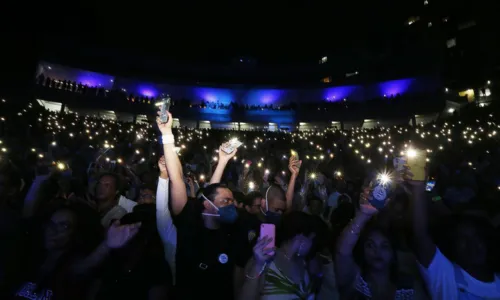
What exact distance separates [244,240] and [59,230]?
60.9 inches

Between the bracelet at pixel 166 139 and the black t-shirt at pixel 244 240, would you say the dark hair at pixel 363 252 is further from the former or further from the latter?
the bracelet at pixel 166 139

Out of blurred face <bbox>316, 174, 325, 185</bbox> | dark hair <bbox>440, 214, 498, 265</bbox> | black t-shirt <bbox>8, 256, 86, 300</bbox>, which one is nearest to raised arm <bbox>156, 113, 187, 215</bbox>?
black t-shirt <bbox>8, 256, 86, 300</bbox>

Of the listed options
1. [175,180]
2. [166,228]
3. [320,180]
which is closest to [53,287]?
[166,228]

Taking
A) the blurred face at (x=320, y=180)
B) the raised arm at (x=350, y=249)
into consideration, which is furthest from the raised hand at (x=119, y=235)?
the blurred face at (x=320, y=180)

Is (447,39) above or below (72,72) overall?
above

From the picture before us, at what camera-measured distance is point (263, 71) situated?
1677 inches

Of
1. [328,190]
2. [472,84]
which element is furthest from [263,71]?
[328,190]

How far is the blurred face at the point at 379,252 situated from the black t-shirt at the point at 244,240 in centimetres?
97

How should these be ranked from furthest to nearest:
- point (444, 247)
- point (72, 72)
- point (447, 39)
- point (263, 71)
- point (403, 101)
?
point (447, 39) < point (263, 71) < point (72, 72) < point (403, 101) < point (444, 247)

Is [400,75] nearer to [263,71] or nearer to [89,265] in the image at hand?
[263,71]

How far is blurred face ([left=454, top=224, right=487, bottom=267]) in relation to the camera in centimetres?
235

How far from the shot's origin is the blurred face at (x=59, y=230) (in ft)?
7.79

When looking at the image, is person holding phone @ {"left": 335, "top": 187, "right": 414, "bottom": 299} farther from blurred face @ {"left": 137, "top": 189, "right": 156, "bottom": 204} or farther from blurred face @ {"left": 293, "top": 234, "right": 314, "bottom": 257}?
blurred face @ {"left": 137, "top": 189, "right": 156, "bottom": 204}

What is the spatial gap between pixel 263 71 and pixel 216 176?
4062 cm
